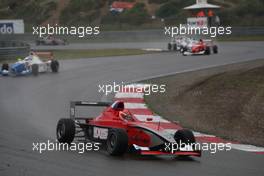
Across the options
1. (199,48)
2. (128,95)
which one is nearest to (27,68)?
(128,95)

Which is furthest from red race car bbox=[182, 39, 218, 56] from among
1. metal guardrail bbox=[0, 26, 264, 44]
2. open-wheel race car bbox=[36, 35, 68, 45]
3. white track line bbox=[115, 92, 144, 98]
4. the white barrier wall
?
open-wheel race car bbox=[36, 35, 68, 45]

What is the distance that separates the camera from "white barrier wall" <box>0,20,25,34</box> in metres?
45.0

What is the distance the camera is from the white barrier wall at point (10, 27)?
45000 mm

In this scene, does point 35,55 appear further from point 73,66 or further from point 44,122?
point 44,122

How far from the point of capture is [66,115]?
48.7 feet

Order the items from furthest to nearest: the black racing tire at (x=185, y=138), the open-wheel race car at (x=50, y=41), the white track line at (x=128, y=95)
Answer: the open-wheel race car at (x=50, y=41)
the white track line at (x=128, y=95)
the black racing tire at (x=185, y=138)

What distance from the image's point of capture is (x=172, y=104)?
15859mm

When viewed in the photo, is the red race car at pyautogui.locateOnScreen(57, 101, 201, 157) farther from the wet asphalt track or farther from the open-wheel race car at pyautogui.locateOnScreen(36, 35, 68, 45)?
the open-wheel race car at pyautogui.locateOnScreen(36, 35, 68, 45)

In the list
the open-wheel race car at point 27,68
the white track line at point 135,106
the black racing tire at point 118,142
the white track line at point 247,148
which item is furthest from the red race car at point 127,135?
the open-wheel race car at point 27,68

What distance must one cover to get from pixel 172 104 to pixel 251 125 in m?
3.81

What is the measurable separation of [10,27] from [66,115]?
3192 centimetres

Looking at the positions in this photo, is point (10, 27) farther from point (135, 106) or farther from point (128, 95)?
point (135, 106)

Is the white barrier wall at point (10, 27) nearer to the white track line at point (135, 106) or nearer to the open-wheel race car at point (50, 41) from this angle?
the open-wheel race car at point (50, 41)

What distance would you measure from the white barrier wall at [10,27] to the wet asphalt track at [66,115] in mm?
16157
